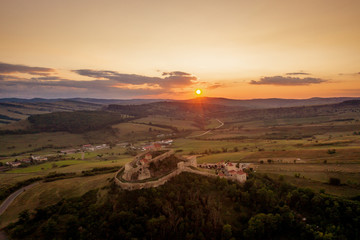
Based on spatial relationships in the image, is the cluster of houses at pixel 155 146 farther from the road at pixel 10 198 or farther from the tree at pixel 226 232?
the tree at pixel 226 232

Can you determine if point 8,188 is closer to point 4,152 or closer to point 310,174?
point 310,174

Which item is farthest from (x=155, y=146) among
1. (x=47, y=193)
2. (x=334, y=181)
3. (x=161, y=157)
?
(x=334, y=181)

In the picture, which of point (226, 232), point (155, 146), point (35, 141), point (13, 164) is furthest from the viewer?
point (35, 141)

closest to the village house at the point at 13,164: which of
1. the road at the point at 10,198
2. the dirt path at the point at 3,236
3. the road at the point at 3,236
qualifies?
the road at the point at 10,198

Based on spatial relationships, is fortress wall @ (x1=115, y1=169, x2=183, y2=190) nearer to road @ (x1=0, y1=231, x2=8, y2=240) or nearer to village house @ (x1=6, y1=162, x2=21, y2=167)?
road @ (x1=0, y1=231, x2=8, y2=240)

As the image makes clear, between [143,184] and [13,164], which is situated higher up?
[143,184]

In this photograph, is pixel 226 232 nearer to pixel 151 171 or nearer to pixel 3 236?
pixel 151 171

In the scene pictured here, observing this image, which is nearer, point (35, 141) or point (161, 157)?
point (161, 157)

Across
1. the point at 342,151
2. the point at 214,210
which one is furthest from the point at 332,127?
the point at 214,210

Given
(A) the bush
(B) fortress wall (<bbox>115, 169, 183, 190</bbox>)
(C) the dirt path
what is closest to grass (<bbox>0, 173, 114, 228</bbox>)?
(C) the dirt path
